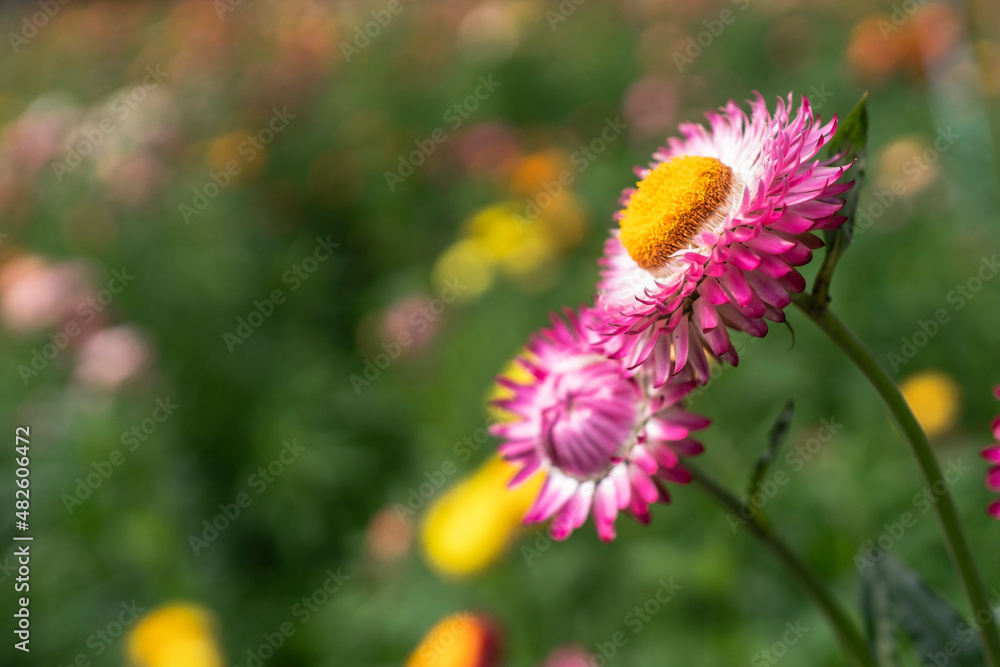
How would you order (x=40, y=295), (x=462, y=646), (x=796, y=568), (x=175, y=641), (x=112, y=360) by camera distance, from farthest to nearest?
(x=40, y=295)
(x=112, y=360)
(x=175, y=641)
(x=462, y=646)
(x=796, y=568)

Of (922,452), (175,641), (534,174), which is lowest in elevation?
(175,641)

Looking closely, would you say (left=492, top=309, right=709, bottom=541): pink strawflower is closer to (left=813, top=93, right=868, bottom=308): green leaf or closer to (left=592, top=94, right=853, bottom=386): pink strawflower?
(left=592, top=94, right=853, bottom=386): pink strawflower

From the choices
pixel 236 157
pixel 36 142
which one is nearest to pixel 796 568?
pixel 236 157

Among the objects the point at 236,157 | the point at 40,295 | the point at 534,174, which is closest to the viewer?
the point at 40,295

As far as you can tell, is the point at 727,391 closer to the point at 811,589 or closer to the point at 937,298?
the point at 937,298

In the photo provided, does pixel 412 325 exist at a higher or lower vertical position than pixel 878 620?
higher

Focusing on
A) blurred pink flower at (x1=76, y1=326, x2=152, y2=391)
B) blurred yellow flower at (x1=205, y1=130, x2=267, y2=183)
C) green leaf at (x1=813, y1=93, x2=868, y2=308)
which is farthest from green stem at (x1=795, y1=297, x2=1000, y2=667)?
blurred yellow flower at (x1=205, y1=130, x2=267, y2=183)

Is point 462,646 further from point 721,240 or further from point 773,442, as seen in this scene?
point 721,240
